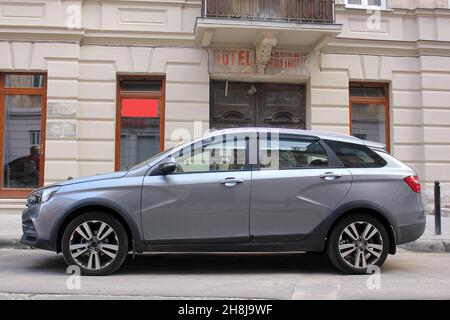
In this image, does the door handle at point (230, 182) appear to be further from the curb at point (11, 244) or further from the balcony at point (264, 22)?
the balcony at point (264, 22)

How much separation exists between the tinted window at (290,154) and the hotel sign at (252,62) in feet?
21.2

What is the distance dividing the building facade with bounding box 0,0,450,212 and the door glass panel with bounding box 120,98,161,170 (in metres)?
0.02

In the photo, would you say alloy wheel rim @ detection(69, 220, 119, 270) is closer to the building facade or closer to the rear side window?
the rear side window

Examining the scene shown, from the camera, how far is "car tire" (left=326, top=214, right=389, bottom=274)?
6547mm

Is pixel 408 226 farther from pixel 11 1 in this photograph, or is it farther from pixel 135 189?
pixel 11 1

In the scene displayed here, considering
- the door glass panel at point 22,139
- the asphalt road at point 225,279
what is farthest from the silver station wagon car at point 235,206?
the door glass panel at point 22,139

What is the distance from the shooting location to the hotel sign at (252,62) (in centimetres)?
1289

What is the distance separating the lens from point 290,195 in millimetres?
6484

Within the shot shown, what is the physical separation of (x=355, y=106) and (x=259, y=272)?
313 inches

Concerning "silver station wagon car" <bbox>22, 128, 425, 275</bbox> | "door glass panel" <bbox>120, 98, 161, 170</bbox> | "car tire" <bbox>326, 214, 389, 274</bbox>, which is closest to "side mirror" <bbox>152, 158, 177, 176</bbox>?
"silver station wagon car" <bbox>22, 128, 425, 275</bbox>

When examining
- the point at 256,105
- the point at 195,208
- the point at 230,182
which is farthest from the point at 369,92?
the point at 195,208

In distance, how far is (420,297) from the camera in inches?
219

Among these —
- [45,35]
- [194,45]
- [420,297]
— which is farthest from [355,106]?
[420,297]

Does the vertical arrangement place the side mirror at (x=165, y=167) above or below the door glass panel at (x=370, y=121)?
below
